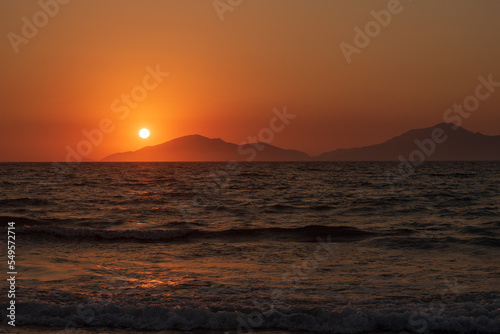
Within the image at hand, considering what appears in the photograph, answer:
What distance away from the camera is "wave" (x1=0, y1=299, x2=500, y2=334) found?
9773 mm

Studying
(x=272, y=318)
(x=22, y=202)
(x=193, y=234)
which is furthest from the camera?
(x=22, y=202)

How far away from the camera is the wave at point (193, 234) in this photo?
72.6 feet

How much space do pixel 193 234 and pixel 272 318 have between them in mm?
13366

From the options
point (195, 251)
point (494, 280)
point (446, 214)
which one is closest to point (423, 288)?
point (494, 280)

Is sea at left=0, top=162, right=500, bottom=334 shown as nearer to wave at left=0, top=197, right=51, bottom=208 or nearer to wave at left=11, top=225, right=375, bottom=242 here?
wave at left=11, top=225, right=375, bottom=242

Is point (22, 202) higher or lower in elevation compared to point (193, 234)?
higher

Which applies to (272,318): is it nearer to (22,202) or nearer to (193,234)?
(193,234)

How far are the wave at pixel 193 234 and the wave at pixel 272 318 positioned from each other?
11.2 metres

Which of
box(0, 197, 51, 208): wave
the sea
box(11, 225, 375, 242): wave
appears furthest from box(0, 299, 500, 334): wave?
box(0, 197, 51, 208): wave

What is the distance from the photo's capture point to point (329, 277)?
1376 cm

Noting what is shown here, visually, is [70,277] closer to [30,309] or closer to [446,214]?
[30,309]

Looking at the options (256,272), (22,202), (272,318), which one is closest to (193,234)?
(256,272)

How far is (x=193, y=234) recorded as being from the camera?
23156 mm

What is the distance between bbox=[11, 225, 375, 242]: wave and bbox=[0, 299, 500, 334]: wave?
11.2 meters
